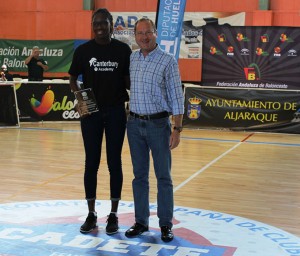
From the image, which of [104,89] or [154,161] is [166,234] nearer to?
[154,161]

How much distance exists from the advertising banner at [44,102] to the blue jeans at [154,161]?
8254mm

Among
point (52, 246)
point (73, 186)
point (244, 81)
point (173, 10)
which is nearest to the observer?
point (52, 246)

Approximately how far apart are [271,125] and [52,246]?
27.7 ft

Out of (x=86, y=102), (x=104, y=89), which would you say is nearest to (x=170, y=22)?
(x=104, y=89)

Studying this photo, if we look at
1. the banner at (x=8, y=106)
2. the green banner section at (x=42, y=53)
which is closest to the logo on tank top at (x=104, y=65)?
the banner at (x=8, y=106)

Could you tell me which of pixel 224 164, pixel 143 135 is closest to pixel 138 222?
pixel 143 135

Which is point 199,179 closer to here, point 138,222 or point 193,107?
point 138,222

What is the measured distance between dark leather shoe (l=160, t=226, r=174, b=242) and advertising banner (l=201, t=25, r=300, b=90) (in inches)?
340

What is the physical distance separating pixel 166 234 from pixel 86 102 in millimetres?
1170

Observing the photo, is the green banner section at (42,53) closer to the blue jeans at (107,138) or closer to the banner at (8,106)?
the banner at (8,106)

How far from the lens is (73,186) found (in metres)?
6.49

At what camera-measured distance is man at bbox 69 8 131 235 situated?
178 inches

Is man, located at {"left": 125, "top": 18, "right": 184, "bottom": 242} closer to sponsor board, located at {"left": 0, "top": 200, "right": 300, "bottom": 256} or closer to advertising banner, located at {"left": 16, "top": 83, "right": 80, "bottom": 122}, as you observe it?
sponsor board, located at {"left": 0, "top": 200, "right": 300, "bottom": 256}

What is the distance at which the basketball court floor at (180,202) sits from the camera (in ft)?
14.2
